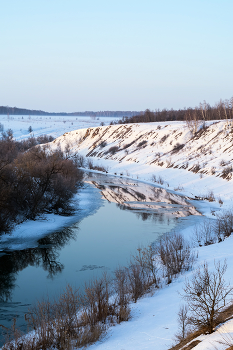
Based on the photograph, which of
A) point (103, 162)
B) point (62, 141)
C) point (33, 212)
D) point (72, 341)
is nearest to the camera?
point (72, 341)

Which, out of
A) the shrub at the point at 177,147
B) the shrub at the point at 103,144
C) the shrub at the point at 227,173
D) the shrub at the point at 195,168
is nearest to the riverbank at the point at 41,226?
the shrub at the point at 227,173

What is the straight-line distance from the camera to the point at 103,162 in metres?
62.5

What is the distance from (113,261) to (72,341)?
726 centimetres

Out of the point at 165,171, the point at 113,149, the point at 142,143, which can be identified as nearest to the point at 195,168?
the point at 165,171

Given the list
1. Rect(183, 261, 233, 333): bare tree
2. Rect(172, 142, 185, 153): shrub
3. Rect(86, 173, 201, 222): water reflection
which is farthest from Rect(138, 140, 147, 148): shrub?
Rect(183, 261, 233, 333): bare tree

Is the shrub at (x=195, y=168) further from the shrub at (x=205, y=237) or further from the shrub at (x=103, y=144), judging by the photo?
the shrub at (x=103, y=144)

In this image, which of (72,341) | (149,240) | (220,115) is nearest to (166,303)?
(72,341)

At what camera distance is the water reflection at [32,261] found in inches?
518

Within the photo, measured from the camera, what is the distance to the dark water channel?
1220 cm

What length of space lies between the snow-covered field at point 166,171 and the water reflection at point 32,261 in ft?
18.3

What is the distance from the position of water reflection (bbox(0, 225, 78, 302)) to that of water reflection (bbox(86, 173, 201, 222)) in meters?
7.10

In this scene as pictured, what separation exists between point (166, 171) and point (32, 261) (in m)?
30.6

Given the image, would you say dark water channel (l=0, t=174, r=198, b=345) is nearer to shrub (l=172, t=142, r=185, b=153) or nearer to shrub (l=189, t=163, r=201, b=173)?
shrub (l=189, t=163, r=201, b=173)

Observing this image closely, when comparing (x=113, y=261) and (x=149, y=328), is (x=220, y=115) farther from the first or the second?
(x=149, y=328)
